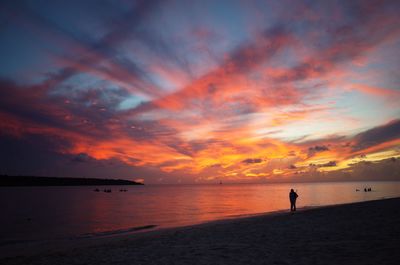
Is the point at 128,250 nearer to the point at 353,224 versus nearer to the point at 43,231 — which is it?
the point at 353,224

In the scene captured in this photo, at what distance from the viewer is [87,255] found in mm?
16219

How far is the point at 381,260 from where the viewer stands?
10.8 m

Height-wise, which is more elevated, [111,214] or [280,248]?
[280,248]

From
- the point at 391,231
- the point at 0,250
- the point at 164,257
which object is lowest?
the point at 0,250

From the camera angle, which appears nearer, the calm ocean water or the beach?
the beach

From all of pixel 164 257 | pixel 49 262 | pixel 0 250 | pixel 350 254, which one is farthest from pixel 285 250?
pixel 0 250

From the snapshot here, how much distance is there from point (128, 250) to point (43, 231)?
83.2 feet

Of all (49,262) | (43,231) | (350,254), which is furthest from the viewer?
(43,231)

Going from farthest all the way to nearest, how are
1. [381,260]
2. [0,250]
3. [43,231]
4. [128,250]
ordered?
[43,231], [0,250], [128,250], [381,260]

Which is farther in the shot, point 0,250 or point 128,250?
point 0,250

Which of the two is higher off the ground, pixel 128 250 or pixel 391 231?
pixel 391 231

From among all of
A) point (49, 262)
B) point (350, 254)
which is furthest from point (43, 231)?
point (350, 254)

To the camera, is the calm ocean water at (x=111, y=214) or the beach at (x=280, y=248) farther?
the calm ocean water at (x=111, y=214)

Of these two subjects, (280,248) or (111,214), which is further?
(111,214)
